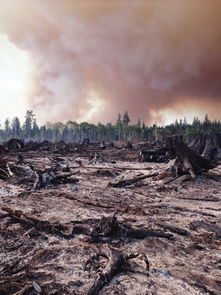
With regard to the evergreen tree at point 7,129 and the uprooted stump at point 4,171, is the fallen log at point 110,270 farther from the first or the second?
the evergreen tree at point 7,129

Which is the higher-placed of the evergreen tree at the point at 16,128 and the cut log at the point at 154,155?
the evergreen tree at the point at 16,128

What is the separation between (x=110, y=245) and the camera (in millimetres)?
3541

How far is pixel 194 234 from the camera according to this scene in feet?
13.1

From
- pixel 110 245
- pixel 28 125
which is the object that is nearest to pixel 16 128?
pixel 28 125

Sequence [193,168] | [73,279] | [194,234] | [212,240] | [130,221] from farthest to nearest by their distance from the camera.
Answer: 1. [193,168]
2. [130,221]
3. [194,234]
4. [212,240]
5. [73,279]

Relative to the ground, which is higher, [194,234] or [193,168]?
[193,168]

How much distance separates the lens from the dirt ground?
2.61 m

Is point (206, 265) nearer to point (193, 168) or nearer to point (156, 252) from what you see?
point (156, 252)

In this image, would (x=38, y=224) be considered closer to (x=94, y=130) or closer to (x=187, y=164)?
(x=187, y=164)

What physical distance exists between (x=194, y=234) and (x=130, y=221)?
1.34m

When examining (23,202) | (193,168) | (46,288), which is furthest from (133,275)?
(193,168)

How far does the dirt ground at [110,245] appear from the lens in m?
2.61

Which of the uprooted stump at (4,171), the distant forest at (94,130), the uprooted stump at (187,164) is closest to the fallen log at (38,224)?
the uprooted stump at (4,171)

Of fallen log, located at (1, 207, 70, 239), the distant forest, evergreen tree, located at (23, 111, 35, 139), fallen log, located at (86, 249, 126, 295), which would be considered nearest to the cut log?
fallen log, located at (1, 207, 70, 239)
